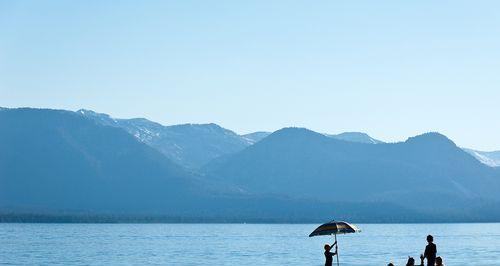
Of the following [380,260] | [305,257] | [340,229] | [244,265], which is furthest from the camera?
[305,257]

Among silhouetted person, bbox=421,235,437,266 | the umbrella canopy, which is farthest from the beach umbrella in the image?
silhouetted person, bbox=421,235,437,266

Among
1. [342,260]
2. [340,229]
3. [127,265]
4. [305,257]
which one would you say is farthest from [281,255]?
[340,229]

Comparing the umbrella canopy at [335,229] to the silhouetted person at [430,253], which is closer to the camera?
the umbrella canopy at [335,229]

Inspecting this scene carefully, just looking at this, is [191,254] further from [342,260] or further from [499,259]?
[499,259]

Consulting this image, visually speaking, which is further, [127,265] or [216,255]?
[216,255]

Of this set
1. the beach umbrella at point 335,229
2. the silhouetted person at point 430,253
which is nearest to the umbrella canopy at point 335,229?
the beach umbrella at point 335,229

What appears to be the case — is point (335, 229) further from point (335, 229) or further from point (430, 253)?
point (430, 253)

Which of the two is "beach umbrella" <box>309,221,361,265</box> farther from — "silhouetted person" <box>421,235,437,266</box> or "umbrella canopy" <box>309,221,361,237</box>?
"silhouetted person" <box>421,235,437,266</box>

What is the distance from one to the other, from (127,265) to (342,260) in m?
28.6

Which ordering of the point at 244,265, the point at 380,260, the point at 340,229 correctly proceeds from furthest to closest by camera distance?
the point at 380,260
the point at 244,265
the point at 340,229

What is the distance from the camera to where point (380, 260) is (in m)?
131

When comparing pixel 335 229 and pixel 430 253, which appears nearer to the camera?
pixel 335 229

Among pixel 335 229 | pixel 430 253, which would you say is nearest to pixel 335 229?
pixel 335 229

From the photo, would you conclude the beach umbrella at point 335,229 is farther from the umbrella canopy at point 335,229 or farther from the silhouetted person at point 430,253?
the silhouetted person at point 430,253
